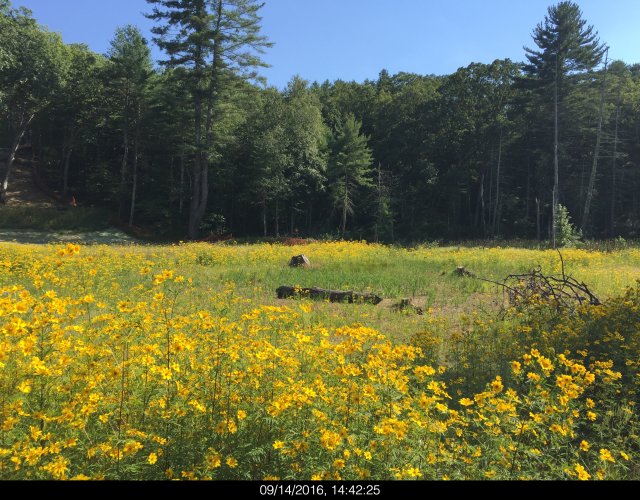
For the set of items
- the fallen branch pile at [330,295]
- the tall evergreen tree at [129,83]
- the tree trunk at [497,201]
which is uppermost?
the tall evergreen tree at [129,83]

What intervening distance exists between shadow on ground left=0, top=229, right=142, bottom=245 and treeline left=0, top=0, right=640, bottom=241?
4437 millimetres

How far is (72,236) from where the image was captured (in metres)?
29.9

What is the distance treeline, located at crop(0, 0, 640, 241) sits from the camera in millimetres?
31031

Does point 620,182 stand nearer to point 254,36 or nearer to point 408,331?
point 254,36

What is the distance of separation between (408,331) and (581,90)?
35.3m

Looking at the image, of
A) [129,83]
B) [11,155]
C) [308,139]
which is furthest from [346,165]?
[11,155]

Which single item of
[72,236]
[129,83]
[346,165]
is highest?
[129,83]

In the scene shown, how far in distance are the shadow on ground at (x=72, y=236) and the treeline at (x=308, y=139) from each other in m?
4.44

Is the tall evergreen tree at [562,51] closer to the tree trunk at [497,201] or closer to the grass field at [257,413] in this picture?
the tree trunk at [497,201]

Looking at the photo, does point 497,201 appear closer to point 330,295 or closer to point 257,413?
point 330,295

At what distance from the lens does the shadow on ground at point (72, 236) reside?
26686 millimetres

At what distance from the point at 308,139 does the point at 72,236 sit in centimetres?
1899

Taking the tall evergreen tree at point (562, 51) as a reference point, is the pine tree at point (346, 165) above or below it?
below

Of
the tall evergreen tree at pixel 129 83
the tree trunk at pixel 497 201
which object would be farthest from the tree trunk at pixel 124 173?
the tree trunk at pixel 497 201
